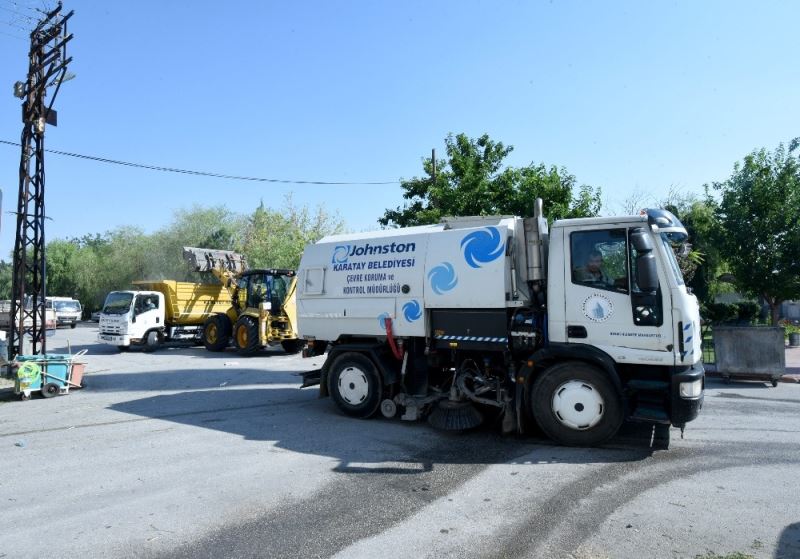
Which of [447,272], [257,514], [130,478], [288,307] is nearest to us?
[257,514]

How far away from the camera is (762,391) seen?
11.3m

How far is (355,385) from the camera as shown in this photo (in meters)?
8.40

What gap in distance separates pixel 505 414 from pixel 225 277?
57.9 ft


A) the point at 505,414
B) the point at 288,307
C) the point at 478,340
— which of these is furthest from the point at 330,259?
the point at 288,307

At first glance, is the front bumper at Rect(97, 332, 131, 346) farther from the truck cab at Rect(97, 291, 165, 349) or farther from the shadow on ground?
the shadow on ground

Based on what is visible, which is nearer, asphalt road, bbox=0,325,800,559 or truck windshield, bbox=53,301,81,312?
asphalt road, bbox=0,325,800,559

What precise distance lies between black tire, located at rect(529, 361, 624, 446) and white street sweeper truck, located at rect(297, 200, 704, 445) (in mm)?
14

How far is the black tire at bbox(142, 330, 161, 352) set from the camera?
67.6ft

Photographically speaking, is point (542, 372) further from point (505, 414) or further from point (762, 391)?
point (762, 391)

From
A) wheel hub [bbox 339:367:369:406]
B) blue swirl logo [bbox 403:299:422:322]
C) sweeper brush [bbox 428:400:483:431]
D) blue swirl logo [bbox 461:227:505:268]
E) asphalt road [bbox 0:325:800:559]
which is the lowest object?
asphalt road [bbox 0:325:800:559]

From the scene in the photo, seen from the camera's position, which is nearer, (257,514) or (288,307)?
(257,514)

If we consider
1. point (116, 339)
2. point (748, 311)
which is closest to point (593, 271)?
point (116, 339)

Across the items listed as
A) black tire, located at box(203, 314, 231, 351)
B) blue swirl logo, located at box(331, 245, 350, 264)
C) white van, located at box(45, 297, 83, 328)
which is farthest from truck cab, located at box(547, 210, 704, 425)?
white van, located at box(45, 297, 83, 328)

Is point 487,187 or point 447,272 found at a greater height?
point 487,187
